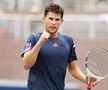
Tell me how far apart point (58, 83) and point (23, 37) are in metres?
8.96

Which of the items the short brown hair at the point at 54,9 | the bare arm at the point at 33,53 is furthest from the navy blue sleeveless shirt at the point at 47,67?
the short brown hair at the point at 54,9

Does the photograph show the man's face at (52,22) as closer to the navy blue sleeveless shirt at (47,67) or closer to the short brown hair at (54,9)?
the short brown hair at (54,9)

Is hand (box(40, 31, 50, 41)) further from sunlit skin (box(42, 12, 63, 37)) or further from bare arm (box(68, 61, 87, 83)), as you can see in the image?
bare arm (box(68, 61, 87, 83))

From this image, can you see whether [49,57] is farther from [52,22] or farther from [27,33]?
[27,33]

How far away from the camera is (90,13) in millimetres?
16156

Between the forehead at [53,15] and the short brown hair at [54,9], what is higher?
the short brown hair at [54,9]

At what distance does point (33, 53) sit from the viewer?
206 inches

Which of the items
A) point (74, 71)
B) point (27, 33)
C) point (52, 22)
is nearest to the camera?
point (52, 22)

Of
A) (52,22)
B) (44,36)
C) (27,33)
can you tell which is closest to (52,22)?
(52,22)

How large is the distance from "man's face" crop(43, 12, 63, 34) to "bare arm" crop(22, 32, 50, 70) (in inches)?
6.7

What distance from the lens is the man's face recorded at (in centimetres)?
538

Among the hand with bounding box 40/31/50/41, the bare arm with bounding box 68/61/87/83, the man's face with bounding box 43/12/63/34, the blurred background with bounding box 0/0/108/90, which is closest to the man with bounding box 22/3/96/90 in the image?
the man's face with bounding box 43/12/63/34

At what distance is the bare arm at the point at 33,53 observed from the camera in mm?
5172

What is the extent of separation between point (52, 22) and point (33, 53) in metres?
0.39
